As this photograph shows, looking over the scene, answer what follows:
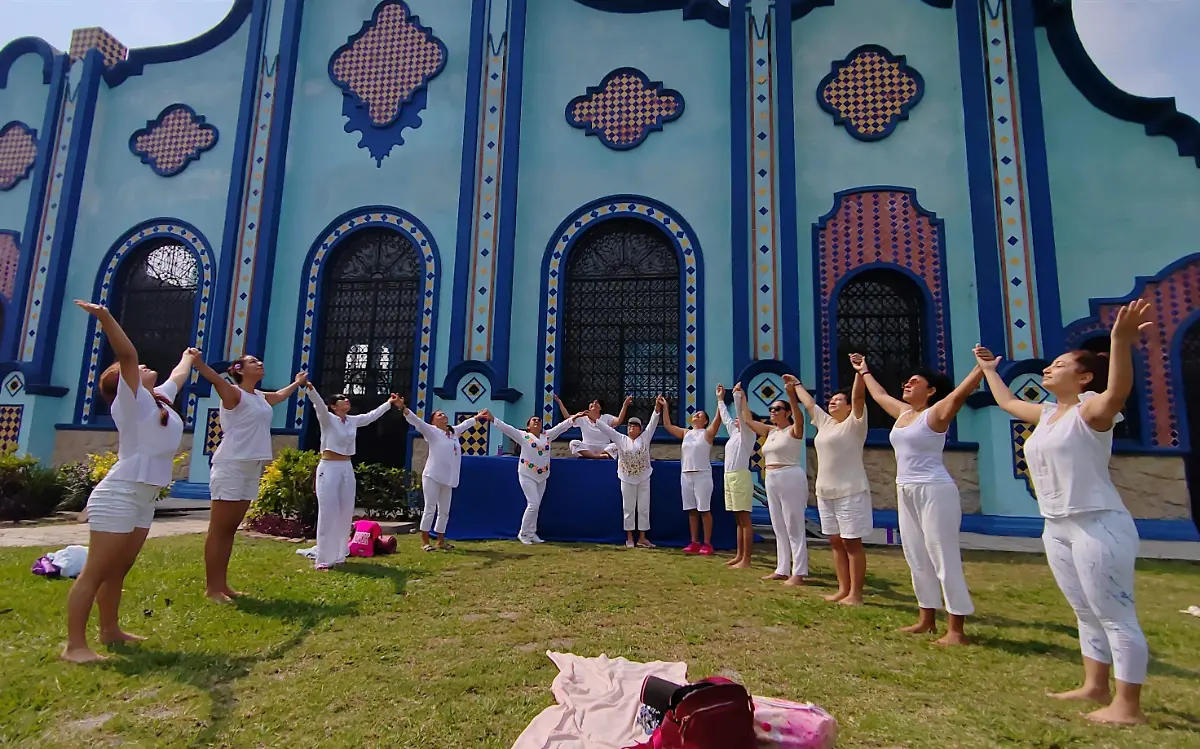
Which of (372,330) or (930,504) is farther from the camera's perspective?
(372,330)

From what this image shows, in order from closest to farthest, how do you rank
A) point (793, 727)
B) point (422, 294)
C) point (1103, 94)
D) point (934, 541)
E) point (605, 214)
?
point (793, 727) → point (934, 541) → point (1103, 94) → point (605, 214) → point (422, 294)

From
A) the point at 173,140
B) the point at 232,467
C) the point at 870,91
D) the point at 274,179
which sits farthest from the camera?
the point at 173,140

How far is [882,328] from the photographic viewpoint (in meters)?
10.5

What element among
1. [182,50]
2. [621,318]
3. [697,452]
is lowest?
[697,452]

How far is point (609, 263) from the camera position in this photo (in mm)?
11359

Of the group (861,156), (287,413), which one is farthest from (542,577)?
(861,156)

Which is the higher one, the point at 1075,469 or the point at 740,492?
the point at 1075,469

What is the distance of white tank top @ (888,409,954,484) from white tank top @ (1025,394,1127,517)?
2.99ft

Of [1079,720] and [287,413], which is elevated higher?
[287,413]

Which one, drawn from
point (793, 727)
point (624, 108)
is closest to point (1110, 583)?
point (793, 727)

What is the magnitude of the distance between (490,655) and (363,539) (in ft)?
11.6

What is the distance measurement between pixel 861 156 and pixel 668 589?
8395 millimetres

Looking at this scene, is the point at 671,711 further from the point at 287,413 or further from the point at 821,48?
the point at 821,48

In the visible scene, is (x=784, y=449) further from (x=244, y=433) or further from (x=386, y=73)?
(x=386, y=73)
